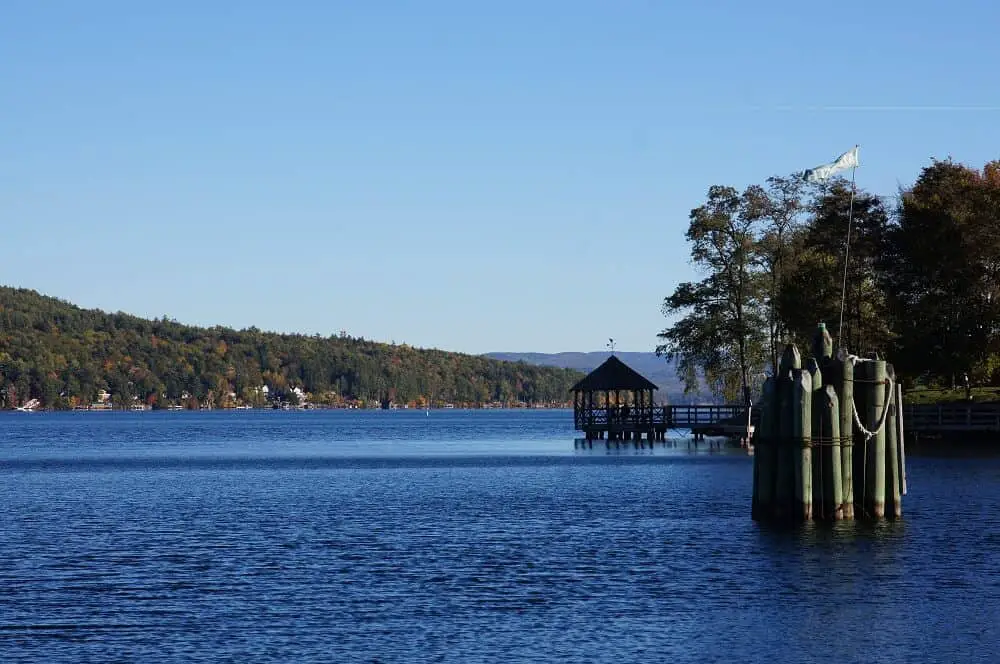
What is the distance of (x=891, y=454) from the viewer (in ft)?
133

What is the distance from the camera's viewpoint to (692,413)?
9919 centimetres

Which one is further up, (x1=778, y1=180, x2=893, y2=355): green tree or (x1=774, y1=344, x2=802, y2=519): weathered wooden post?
(x1=778, y1=180, x2=893, y2=355): green tree

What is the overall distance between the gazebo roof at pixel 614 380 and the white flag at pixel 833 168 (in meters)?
40.0

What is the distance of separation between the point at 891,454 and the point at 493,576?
1209 cm

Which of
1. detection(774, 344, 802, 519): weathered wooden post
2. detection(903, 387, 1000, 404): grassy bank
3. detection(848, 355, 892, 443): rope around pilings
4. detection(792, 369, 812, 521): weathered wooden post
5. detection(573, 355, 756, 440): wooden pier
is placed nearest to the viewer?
detection(792, 369, 812, 521): weathered wooden post

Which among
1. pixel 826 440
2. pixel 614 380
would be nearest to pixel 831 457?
pixel 826 440

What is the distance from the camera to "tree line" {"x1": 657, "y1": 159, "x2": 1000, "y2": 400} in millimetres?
80688

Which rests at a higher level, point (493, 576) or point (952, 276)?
point (952, 276)

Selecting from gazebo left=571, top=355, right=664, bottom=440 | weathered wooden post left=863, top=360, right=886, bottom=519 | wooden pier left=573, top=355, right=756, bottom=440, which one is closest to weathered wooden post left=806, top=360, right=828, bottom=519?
weathered wooden post left=863, top=360, right=886, bottom=519

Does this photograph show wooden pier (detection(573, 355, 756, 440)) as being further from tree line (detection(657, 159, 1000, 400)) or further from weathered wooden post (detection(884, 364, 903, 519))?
weathered wooden post (detection(884, 364, 903, 519))

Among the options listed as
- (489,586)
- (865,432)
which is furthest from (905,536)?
(489,586)

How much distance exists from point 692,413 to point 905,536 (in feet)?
194

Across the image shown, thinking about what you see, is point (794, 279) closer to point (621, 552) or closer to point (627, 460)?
point (627, 460)

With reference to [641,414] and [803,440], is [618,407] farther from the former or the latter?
[803,440]
